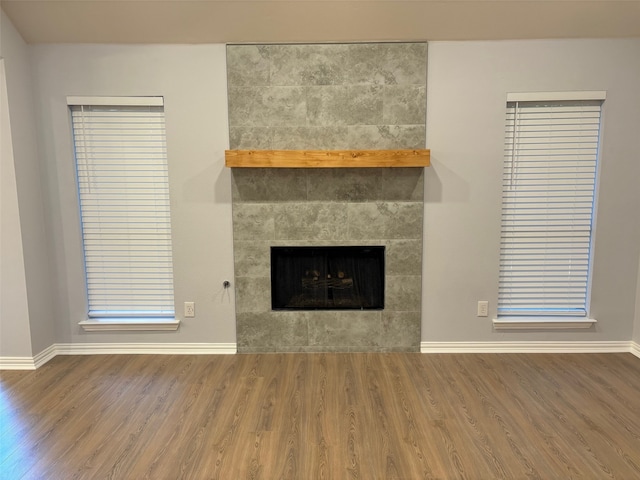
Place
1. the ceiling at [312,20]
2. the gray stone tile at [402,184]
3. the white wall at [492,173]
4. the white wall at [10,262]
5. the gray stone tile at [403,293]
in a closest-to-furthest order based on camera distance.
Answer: the ceiling at [312,20] < the white wall at [10,262] < the white wall at [492,173] < the gray stone tile at [402,184] < the gray stone tile at [403,293]

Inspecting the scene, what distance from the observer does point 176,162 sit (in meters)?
3.08

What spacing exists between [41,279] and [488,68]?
3.78 meters

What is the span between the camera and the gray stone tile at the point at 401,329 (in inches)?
Answer: 127

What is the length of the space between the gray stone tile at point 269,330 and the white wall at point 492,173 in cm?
103

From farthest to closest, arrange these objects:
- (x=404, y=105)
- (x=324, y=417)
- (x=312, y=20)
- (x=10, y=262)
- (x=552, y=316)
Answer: (x=552, y=316) < (x=404, y=105) < (x=10, y=262) < (x=312, y=20) < (x=324, y=417)

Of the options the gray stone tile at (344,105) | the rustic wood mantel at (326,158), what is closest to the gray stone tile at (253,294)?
the rustic wood mantel at (326,158)

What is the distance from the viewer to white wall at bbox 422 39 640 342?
2.96 metres

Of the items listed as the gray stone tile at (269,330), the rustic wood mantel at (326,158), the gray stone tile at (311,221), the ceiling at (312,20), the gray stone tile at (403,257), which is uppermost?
the ceiling at (312,20)

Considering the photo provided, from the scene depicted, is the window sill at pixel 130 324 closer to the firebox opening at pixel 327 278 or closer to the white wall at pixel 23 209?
the white wall at pixel 23 209

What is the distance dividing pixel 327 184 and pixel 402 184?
58 centimetres

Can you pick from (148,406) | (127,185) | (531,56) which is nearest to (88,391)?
Result: (148,406)

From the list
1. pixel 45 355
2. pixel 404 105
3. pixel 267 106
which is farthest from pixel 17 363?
pixel 404 105

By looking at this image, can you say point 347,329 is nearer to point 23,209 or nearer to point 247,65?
point 247,65

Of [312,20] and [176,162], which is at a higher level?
[312,20]
